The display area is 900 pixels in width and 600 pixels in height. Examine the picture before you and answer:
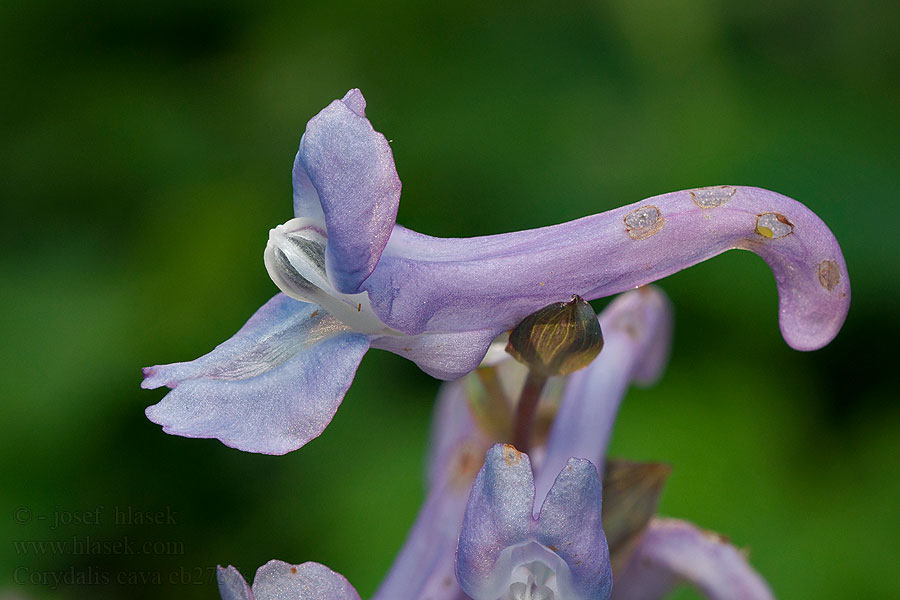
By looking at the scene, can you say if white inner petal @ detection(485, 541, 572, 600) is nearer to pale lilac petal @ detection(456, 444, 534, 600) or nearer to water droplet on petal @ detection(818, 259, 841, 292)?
pale lilac petal @ detection(456, 444, 534, 600)

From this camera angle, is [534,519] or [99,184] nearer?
[534,519]

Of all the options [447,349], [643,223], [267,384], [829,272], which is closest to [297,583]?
[267,384]

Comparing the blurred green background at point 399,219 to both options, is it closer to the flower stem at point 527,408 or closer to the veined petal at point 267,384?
the flower stem at point 527,408

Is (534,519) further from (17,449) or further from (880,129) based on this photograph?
(880,129)

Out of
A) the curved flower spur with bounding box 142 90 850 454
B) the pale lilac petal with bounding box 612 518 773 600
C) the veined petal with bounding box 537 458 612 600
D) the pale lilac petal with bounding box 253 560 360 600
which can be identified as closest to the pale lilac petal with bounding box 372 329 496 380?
the curved flower spur with bounding box 142 90 850 454

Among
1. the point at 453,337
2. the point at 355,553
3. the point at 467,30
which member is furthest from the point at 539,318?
the point at 467,30

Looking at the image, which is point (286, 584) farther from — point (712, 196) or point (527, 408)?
point (712, 196)
